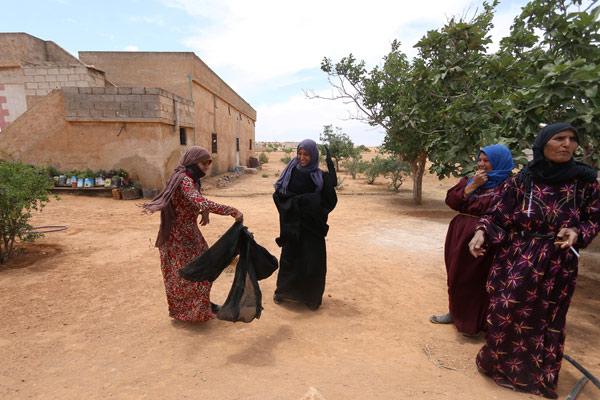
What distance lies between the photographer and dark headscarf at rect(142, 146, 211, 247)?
2812 mm

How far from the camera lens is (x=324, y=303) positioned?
12.6 feet

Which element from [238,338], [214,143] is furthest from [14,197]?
[214,143]

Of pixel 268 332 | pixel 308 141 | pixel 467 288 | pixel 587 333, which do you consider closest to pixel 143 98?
pixel 308 141

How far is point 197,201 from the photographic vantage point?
276 cm

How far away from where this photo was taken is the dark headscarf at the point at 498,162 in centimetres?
279

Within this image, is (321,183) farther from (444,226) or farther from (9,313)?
(444,226)

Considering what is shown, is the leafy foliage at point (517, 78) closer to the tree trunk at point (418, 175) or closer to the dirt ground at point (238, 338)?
the dirt ground at point (238, 338)

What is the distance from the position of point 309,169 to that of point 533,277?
79.1 inches

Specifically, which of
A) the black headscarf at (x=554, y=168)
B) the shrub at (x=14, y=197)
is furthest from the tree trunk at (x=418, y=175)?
the shrub at (x=14, y=197)

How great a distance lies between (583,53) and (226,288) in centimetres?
448

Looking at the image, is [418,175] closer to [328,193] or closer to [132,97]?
[328,193]

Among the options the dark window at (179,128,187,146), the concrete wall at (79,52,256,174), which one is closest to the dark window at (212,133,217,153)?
the concrete wall at (79,52,256,174)

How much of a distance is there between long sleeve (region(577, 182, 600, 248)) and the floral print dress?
2.39 metres

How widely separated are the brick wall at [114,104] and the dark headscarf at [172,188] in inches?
322
